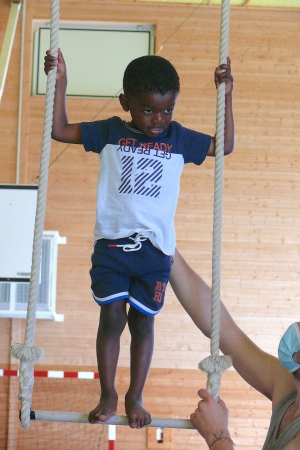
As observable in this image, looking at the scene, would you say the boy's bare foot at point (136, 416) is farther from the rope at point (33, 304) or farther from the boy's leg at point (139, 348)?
the rope at point (33, 304)

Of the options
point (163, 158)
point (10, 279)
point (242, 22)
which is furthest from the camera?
point (242, 22)

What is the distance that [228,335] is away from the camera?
228 cm

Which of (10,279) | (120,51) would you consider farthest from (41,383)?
(120,51)

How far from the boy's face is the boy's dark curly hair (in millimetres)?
15

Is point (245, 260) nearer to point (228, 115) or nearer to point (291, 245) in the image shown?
point (291, 245)

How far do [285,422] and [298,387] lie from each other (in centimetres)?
12

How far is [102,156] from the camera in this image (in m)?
1.88

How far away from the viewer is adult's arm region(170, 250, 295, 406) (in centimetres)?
221

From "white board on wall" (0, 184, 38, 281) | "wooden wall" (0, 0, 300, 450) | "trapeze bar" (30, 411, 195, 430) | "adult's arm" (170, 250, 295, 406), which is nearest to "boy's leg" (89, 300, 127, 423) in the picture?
"trapeze bar" (30, 411, 195, 430)

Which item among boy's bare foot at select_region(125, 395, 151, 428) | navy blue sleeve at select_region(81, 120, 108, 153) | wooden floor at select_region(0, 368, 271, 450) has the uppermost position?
navy blue sleeve at select_region(81, 120, 108, 153)

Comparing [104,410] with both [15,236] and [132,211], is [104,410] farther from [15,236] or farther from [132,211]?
[15,236]

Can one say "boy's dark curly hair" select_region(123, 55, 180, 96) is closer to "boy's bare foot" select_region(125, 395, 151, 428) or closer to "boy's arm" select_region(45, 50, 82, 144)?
"boy's arm" select_region(45, 50, 82, 144)

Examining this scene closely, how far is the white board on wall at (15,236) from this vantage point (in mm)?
5270

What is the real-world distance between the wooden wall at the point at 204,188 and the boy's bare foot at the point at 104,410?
4.23 metres
